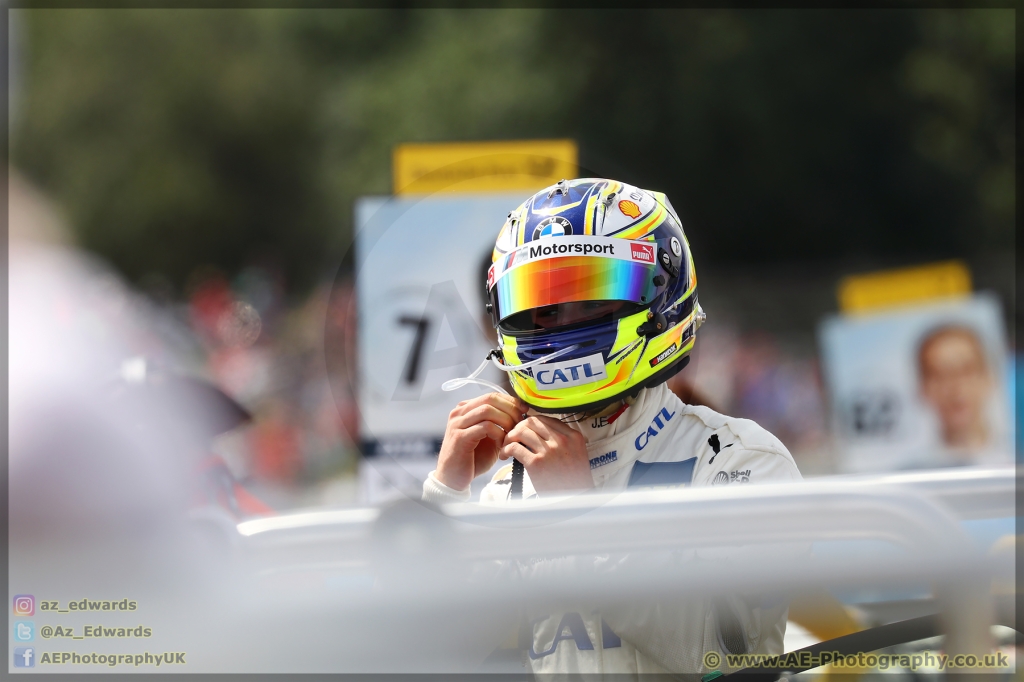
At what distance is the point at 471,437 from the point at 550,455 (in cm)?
12

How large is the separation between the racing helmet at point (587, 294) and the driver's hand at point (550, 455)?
98mm

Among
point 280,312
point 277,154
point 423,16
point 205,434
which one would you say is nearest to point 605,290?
point 205,434

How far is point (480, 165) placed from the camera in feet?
10.9

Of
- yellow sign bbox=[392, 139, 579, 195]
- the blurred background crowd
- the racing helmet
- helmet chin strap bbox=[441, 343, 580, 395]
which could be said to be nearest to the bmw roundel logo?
the racing helmet

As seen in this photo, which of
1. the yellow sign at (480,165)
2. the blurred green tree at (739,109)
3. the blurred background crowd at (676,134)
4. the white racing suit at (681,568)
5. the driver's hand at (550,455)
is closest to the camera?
the white racing suit at (681,568)

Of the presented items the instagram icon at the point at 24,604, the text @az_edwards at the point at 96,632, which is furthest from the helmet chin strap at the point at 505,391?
the instagram icon at the point at 24,604

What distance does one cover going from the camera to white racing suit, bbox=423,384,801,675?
137 cm

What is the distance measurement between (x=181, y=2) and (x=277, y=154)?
5525 mm

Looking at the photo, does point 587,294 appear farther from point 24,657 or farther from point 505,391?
point 24,657

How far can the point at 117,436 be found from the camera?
244cm

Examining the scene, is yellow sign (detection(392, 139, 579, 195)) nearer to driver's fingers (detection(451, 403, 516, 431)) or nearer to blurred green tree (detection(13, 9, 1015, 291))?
driver's fingers (detection(451, 403, 516, 431))

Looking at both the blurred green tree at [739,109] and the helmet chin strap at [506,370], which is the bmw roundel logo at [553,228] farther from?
the blurred green tree at [739,109]

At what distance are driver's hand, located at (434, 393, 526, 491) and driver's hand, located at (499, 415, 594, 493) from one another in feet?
0.12

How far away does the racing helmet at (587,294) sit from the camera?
1601mm
